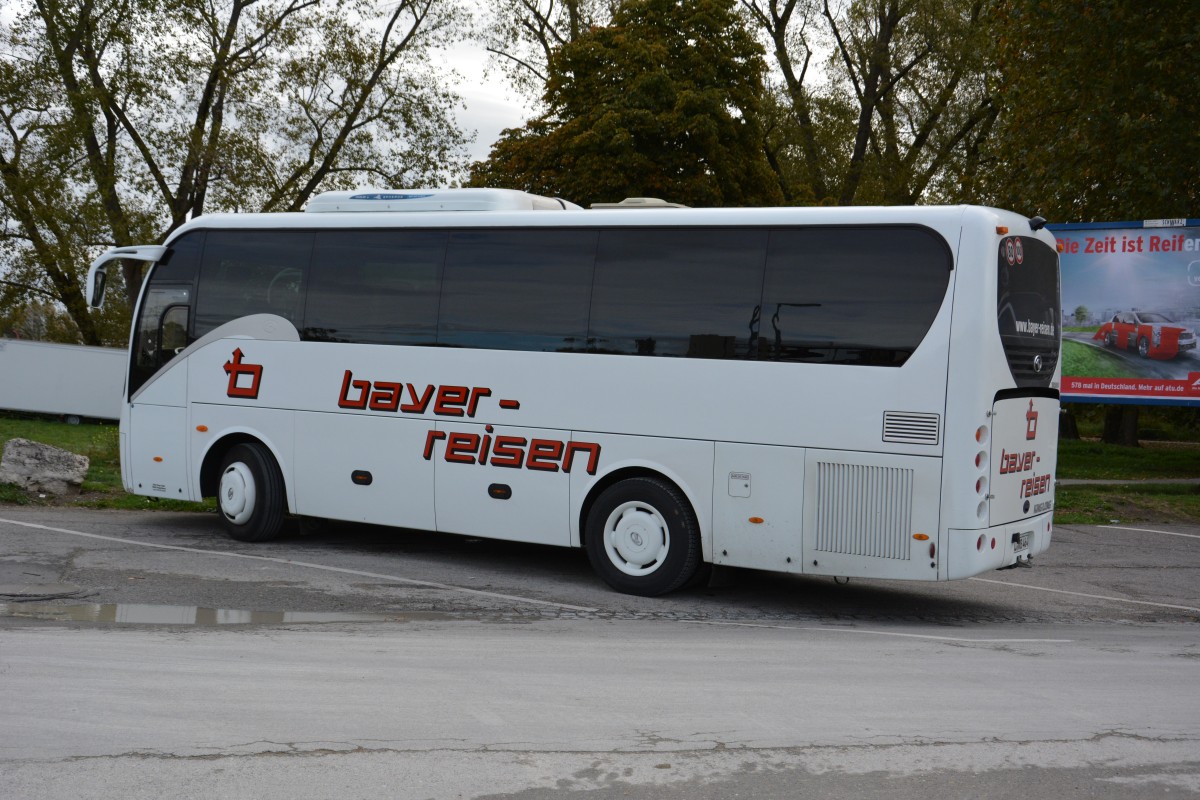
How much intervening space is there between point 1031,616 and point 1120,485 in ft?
41.8

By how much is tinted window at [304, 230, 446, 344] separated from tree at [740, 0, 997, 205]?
2665cm

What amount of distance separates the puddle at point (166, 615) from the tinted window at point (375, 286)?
328 cm

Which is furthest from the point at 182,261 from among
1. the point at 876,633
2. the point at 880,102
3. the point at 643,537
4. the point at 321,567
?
the point at 880,102

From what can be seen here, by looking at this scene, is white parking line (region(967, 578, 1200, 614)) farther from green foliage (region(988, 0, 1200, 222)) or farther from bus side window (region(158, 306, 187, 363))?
green foliage (region(988, 0, 1200, 222))

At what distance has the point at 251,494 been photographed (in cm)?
1266

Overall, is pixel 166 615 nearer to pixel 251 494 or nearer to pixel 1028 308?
pixel 251 494

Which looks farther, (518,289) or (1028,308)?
(518,289)

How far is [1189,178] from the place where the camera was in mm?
22719

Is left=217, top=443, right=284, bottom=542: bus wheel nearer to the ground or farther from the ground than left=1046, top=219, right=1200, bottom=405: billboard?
nearer to the ground

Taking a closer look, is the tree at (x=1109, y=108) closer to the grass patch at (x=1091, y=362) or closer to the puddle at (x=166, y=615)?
the grass patch at (x=1091, y=362)

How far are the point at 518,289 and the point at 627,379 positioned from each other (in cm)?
145

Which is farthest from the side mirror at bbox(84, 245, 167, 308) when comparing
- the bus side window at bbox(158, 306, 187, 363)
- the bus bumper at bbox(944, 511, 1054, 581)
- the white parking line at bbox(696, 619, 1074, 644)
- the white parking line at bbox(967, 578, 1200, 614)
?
the white parking line at bbox(967, 578, 1200, 614)

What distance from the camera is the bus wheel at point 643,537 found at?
10.2m

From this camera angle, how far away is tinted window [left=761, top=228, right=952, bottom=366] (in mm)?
9273
